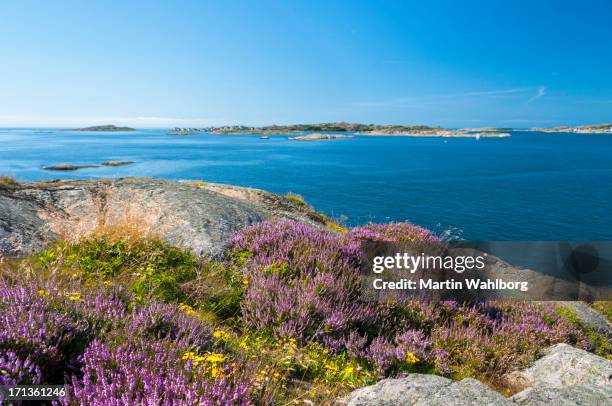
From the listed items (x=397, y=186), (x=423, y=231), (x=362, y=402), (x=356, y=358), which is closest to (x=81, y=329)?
(x=362, y=402)

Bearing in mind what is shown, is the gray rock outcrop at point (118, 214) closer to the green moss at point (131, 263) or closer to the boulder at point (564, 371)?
the green moss at point (131, 263)

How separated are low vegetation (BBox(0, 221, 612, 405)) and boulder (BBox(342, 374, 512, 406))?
0.37m

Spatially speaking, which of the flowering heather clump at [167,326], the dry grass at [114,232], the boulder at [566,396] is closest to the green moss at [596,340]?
the boulder at [566,396]

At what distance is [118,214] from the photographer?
337 inches

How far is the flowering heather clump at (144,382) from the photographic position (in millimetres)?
2363

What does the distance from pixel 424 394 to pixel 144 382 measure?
2384 mm

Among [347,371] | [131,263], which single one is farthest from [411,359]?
[131,263]

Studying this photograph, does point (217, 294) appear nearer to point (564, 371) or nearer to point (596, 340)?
point (564, 371)

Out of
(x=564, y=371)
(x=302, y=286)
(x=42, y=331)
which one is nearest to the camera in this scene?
(x=42, y=331)

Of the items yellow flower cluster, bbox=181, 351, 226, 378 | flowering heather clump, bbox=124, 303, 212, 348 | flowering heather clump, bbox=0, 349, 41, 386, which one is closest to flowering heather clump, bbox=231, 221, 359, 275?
flowering heather clump, bbox=124, 303, 212, 348

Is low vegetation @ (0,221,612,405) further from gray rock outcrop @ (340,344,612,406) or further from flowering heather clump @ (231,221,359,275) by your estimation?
gray rock outcrop @ (340,344,612,406)

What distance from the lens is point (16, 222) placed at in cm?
689

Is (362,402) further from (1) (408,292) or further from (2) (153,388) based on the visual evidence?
(1) (408,292)

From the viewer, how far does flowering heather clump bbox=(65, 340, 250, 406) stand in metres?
2.36
